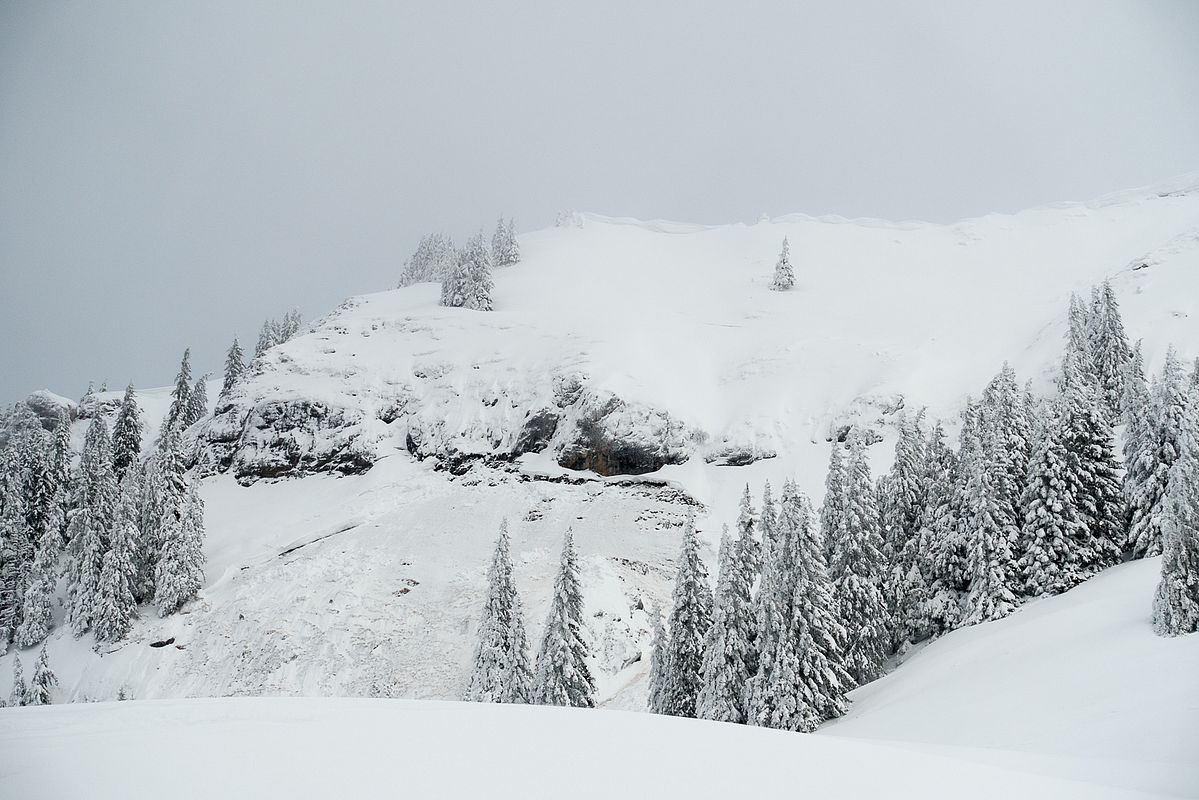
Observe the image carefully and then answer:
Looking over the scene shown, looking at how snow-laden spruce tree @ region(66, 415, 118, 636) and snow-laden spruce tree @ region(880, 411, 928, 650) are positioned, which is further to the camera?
snow-laden spruce tree @ region(66, 415, 118, 636)

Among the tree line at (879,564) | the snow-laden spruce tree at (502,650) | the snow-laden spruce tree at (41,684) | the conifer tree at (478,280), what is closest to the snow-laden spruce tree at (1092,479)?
the tree line at (879,564)

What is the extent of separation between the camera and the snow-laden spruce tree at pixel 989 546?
24891 mm

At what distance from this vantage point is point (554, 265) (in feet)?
289

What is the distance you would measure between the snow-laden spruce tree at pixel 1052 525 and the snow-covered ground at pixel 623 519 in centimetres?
169

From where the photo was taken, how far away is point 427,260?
10944 centimetres

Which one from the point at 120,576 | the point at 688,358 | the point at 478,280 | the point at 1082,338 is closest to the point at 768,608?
the point at 1082,338

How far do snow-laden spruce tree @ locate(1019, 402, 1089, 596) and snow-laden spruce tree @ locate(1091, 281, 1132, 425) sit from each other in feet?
38.6

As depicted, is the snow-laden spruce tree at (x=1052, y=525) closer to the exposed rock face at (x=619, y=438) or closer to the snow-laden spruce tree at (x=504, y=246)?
the exposed rock face at (x=619, y=438)

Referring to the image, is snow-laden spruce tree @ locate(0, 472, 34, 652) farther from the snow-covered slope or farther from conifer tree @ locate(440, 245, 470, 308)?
conifer tree @ locate(440, 245, 470, 308)

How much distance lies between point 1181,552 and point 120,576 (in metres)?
47.8

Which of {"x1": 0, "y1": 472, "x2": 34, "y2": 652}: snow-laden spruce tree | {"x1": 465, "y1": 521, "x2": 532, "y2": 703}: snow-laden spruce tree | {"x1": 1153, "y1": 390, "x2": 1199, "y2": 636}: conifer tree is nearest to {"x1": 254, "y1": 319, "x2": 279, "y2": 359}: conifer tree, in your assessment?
{"x1": 0, "y1": 472, "x2": 34, "y2": 652}: snow-laden spruce tree

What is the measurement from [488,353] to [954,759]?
5819 cm

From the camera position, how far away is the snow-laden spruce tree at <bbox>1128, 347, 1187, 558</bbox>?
23.9m

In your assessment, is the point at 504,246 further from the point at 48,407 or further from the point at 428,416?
the point at 48,407
